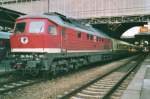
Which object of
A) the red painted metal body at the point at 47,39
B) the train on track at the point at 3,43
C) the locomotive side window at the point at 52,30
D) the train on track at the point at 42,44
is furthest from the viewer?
the train on track at the point at 3,43

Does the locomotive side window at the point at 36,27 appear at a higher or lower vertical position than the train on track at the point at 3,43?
higher

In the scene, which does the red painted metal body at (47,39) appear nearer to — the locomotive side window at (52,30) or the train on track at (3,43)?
the locomotive side window at (52,30)

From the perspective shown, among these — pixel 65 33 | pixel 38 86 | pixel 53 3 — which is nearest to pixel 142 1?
pixel 53 3

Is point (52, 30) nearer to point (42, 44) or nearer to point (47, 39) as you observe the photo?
point (47, 39)

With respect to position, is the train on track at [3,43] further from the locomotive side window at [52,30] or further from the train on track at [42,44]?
the locomotive side window at [52,30]

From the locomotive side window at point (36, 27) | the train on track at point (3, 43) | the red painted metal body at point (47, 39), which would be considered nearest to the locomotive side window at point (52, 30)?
the red painted metal body at point (47, 39)

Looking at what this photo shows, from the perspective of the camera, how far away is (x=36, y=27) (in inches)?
616

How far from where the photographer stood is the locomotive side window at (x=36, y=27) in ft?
50.9

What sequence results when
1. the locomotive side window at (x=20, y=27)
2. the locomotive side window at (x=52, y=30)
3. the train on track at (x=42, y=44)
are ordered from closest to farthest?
the train on track at (x=42, y=44), the locomotive side window at (x=52, y=30), the locomotive side window at (x=20, y=27)

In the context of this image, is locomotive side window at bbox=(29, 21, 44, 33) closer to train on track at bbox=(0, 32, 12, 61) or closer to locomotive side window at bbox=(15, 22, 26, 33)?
locomotive side window at bbox=(15, 22, 26, 33)

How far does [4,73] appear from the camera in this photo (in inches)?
685

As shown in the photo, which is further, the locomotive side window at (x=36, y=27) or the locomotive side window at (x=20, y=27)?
the locomotive side window at (x=20, y=27)

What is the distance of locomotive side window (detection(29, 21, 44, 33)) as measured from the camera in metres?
15.5

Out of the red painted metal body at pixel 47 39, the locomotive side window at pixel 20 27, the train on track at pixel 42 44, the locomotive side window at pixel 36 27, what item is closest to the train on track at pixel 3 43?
the red painted metal body at pixel 47 39
